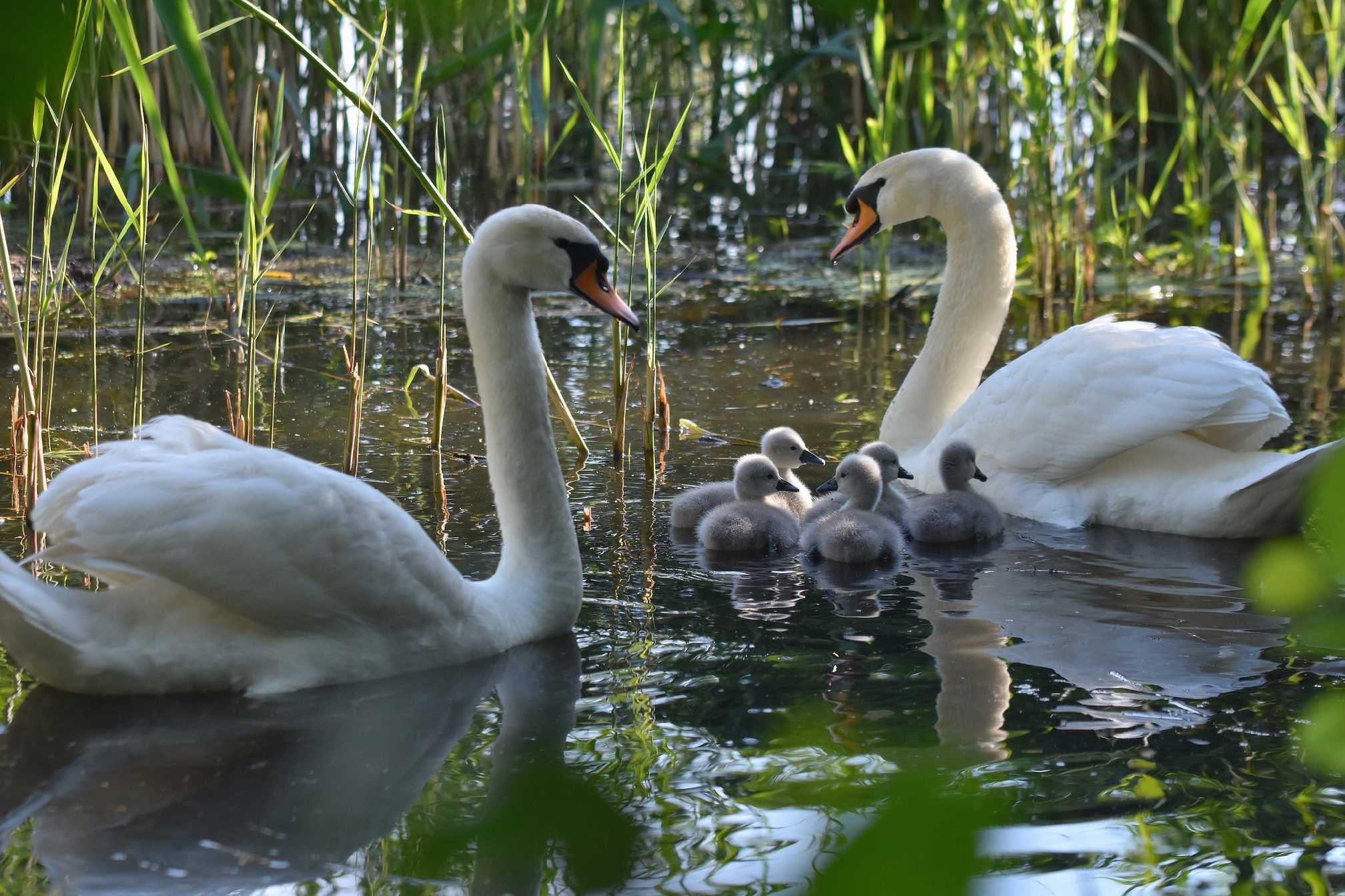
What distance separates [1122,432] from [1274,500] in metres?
0.50

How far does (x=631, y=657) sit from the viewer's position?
12.4ft

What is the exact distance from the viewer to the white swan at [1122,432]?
15.5 ft

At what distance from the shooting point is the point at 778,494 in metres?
5.26

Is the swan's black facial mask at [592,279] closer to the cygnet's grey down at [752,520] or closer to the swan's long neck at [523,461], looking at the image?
the swan's long neck at [523,461]

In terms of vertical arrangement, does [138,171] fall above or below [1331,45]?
below

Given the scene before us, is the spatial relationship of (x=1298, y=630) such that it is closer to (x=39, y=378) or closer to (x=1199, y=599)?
(x=1199, y=599)

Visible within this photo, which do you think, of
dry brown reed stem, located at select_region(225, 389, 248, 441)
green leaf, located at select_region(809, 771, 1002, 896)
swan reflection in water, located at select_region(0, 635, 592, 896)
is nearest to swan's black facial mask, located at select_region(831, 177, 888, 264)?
dry brown reed stem, located at select_region(225, 389, 248, 441)

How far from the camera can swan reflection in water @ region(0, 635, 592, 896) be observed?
8.63 ft

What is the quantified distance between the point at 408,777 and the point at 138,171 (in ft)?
19.9

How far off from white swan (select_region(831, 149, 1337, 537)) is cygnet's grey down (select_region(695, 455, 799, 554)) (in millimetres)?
701

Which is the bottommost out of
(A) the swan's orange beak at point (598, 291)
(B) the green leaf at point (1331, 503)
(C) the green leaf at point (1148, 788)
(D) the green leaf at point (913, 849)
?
(C) the green leaf at point (1148, 788)

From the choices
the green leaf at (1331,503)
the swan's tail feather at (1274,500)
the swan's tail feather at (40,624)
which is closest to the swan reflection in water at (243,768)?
the swan's tail feather at (40,624)

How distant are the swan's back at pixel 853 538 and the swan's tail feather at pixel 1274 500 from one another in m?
1.05

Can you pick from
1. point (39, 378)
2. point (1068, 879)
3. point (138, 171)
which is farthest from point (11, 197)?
point (1068, 879)
